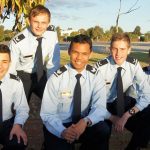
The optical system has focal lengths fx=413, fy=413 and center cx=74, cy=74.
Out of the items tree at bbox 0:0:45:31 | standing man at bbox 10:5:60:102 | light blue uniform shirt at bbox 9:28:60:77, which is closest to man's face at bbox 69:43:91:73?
standing man at bbox 10:5:60:102

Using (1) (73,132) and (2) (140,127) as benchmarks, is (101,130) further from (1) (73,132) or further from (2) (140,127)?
(2) (140,127)

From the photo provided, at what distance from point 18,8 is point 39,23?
7.22 metres

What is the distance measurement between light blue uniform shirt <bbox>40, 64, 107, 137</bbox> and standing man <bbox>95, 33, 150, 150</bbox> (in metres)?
0.44

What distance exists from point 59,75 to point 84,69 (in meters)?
0.28

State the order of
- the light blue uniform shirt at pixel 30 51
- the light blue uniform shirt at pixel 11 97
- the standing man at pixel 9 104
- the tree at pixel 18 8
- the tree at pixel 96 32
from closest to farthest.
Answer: the standing man at pixel 9 104 < the light blue uniform shirt at pixel 11 97 < the light blue uniform shirt at pixel 30 51 < the tree at pixel 18 8 < the tree at pixel 96 32

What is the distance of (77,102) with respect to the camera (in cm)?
427

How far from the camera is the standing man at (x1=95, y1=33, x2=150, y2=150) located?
4738 millimetres

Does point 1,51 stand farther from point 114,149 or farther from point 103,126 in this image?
point 114,149

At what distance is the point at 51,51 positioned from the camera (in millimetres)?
5609

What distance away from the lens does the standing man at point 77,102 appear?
4.18 metres

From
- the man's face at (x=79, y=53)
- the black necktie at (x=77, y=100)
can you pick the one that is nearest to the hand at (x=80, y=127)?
the black necktie at (x=77, y=100)

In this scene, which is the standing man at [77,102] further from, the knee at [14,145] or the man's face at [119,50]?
the man's face at [119,50]

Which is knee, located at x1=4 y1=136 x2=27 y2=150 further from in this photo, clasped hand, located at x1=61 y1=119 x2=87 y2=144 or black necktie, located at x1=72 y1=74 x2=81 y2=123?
black necktie, located at x1=72 y1=74 x2=81 y2=123

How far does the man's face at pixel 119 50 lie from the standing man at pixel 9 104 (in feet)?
3.94
